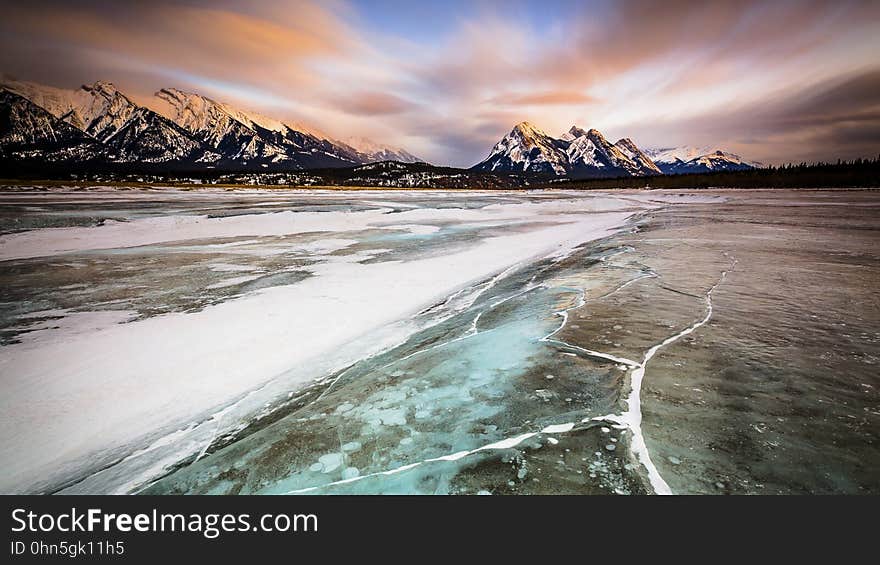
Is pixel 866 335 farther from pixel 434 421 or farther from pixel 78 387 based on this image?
pixel 78 387

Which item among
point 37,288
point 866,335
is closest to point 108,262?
point 37,288

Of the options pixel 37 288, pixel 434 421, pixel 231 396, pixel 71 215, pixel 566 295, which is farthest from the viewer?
pixel 71 215

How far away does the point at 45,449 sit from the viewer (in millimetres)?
3160

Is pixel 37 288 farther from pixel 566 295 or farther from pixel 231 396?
pixel 566 295

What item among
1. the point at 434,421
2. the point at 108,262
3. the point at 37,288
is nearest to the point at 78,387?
the point at 434,421

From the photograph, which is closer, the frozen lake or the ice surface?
the frozen lake

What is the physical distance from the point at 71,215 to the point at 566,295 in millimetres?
24958

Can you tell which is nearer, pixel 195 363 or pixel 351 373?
pixel 351 373

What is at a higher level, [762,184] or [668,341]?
[762,184]

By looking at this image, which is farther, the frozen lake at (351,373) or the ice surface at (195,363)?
the ice surface at (195,363)

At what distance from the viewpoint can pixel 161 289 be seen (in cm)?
735

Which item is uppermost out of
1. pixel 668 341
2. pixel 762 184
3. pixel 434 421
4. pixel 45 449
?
pixel 762 184
